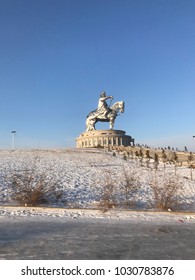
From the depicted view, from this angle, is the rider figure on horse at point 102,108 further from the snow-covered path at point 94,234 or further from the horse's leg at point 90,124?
the snow-covered path at point 94,234

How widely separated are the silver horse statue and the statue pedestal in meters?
2.92

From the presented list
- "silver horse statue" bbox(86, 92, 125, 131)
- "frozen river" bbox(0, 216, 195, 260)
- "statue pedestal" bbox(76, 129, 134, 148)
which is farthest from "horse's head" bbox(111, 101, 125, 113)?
"frozen river" bbox(0, 216, 195, 260)

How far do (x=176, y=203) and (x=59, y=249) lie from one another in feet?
23.2

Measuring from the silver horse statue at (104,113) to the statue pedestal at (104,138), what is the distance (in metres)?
2.92

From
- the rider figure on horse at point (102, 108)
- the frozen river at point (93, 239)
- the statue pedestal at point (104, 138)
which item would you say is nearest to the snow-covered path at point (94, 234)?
the frozen river at point (93, 239)

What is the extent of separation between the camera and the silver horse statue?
76125 mm

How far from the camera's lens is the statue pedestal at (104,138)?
71.8m

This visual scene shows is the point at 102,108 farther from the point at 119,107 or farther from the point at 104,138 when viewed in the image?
the point at 104,138

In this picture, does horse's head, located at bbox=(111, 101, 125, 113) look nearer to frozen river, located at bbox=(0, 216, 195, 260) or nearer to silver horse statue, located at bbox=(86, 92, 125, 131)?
silver horse statue, located at bbox=(86, 92, 125, 131)

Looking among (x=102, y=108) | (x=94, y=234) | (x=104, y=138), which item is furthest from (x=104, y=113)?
(x=94, y=234)
